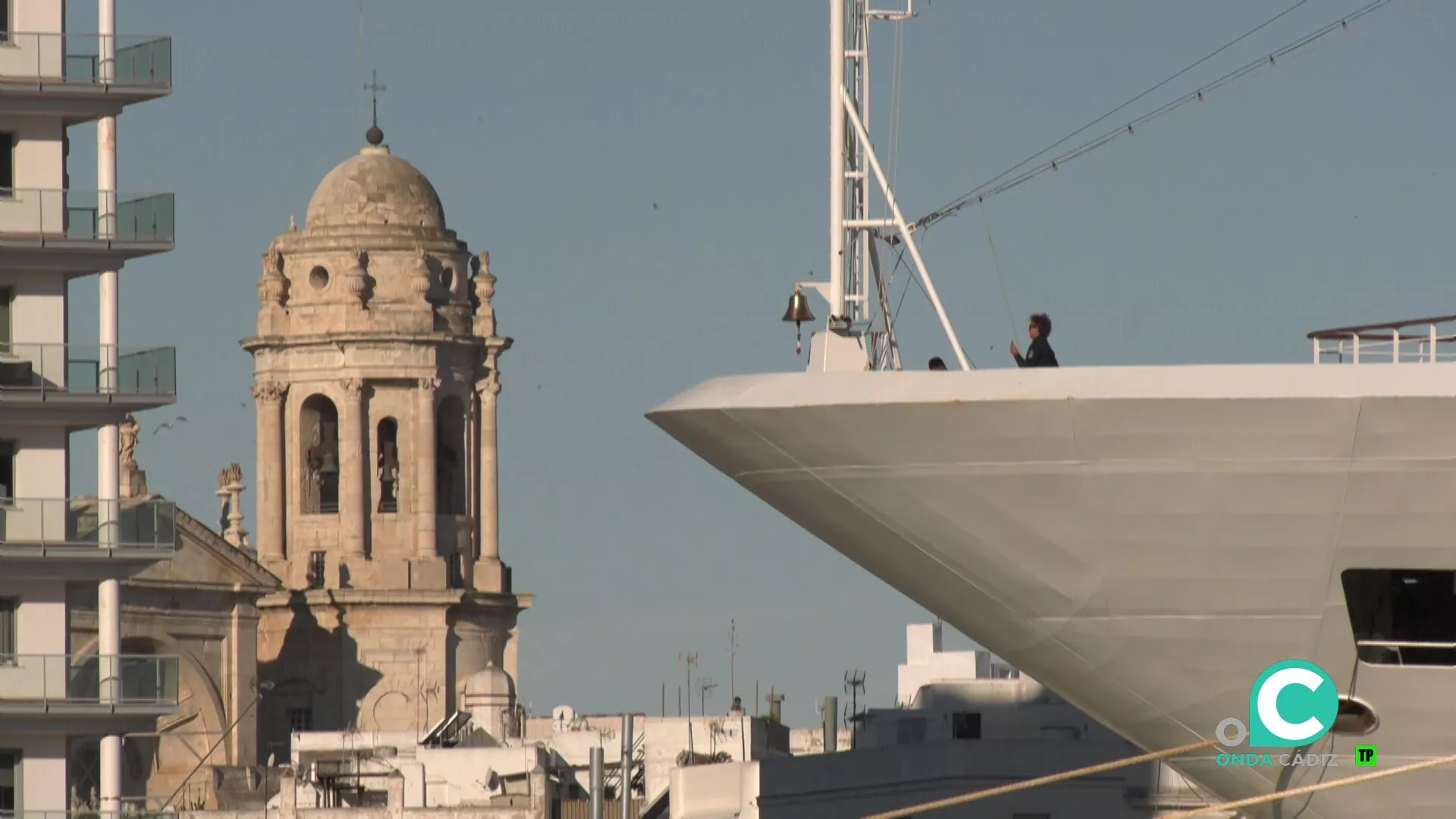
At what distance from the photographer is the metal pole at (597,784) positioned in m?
55.8

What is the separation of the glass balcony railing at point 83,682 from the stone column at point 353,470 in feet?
155

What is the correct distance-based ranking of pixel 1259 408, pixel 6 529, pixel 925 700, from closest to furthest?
1. pixel 1259 408
2. pixel 6 529
3. pixel 925 700

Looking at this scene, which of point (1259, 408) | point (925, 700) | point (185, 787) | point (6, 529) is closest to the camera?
point (1259, 408)

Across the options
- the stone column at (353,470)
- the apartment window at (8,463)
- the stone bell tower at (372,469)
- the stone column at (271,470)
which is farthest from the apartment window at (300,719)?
the apartment window at (8,463)

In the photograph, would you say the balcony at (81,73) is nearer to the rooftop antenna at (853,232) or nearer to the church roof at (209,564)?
the rooftop antenna at (853,232)

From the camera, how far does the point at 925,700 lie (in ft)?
218

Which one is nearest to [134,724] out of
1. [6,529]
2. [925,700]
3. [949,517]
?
[6,529]

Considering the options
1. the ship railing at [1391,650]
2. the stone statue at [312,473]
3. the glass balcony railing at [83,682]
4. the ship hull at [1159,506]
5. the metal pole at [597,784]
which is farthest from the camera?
the stone statue at [312,473]

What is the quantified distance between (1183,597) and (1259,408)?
1.58 m

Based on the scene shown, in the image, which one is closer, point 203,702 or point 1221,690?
point 1221,690

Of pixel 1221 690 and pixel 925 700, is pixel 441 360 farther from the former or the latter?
pixel 1221 690

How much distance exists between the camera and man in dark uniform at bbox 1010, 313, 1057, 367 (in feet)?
80.1

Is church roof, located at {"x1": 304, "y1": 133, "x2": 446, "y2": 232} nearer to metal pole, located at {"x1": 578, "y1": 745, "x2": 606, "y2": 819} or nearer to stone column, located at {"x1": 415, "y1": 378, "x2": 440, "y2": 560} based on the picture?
stone column, located at {"x1": 415, "y1": 378, "x2": 440, "y2": 560}

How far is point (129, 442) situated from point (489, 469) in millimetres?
13876
